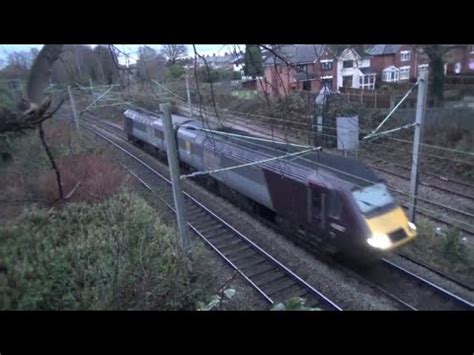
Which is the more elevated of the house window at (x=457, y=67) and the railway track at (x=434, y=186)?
the house window at (x=457, y=67)

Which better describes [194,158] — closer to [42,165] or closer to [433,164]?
[42,165]

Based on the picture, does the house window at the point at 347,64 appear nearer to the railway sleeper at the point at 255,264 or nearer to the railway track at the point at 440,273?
the railway track at the point at 440,273

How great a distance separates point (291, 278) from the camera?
7.30 metres

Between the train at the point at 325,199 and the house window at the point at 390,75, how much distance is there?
13.4 m

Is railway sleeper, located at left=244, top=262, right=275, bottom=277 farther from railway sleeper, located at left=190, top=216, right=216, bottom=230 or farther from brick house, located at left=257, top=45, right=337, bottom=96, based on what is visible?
brick house, located at left=257, top=45, right=337, bottom=96

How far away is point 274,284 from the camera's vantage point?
7184 mm

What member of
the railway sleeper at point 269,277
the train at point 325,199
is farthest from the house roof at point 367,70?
the railway sleeper at point 269,277

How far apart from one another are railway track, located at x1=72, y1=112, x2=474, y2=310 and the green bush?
1.02m

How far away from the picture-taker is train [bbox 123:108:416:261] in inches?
269

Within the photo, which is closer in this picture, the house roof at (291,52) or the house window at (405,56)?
the house roof at (291,52)

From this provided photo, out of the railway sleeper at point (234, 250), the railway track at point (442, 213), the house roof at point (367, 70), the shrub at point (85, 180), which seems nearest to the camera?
the railway sleeper at point (234, 250)

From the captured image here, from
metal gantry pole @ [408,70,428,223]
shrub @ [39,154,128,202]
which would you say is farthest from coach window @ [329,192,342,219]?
shrub @ [39,154,128,202]

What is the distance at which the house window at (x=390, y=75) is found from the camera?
65.4ft
